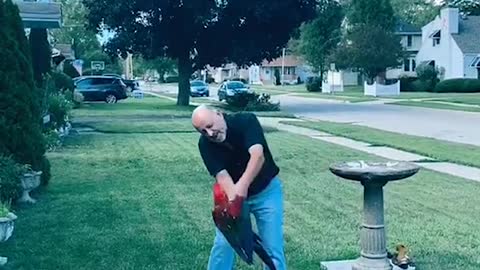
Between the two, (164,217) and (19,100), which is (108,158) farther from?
(164,217)

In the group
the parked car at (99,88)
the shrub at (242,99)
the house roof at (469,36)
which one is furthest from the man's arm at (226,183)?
the house roof at (469,36)

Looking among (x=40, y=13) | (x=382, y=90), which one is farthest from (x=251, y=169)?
(x=382, y=90)

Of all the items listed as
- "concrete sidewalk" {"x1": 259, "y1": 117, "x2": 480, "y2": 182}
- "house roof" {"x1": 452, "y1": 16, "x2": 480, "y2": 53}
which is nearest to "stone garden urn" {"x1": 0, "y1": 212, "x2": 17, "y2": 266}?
"concrete sidewalk" {"x1": 259, "y1": 117, "x2": 480, "y2": 182}

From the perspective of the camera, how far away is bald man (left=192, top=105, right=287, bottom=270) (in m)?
4.69

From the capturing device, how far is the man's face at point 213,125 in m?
4.63

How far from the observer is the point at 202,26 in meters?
39.3

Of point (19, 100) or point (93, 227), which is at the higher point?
point (19, 100)

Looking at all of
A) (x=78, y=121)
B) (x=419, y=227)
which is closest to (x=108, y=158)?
(x=419, y=227)

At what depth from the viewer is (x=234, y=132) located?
4793 millimetres

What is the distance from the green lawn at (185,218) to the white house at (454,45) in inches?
2155

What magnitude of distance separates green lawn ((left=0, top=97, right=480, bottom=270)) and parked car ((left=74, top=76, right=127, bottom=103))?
31.5m

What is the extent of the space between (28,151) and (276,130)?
14.1m

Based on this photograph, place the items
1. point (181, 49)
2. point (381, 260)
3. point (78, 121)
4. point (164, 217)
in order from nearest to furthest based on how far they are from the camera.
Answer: point (381, 260)
point (164, 217)
point (78, 121)
point (181, 49)

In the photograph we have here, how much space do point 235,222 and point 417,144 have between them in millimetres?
13782
